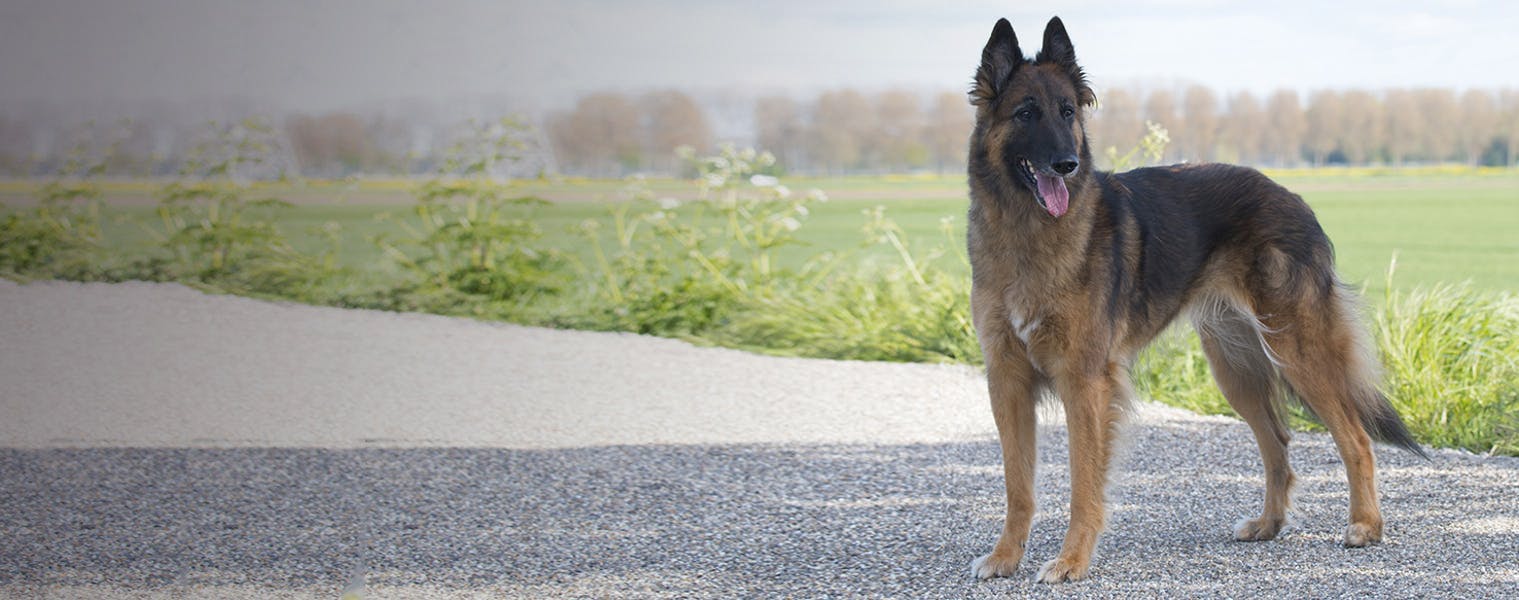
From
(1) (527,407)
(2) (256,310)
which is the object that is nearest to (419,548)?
(1) (527,407)

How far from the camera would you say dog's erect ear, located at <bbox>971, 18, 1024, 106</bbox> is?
362 cm

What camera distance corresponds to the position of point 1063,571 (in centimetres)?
379

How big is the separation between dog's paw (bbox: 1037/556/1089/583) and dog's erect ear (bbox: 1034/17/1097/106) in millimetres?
1308

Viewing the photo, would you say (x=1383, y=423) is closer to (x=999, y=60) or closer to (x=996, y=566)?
(x=996, y=566)

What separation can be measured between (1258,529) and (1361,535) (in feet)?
1.00

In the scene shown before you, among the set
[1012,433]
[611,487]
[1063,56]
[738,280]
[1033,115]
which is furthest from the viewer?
[738,280]

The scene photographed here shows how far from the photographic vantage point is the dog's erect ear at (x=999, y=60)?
11.9 feet

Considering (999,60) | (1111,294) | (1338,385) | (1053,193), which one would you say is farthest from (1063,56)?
(1338,385)

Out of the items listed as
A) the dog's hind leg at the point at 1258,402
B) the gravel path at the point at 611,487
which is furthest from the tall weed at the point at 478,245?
the dog's hind leg at the point at 1258,402

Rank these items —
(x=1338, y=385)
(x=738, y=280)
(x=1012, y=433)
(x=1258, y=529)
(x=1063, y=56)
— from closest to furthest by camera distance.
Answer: (x=1063, y=56) → (x=1012, y=433) → (x=1338, y=385) → (x=1258, y=529) → (x=738, y=280)

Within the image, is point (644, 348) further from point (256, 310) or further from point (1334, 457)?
point (1334, 457)

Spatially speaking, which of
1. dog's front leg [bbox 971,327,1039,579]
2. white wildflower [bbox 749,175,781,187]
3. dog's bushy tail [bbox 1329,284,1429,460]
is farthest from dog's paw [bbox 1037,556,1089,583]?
white wildflower [bbox 749,175,781,187]

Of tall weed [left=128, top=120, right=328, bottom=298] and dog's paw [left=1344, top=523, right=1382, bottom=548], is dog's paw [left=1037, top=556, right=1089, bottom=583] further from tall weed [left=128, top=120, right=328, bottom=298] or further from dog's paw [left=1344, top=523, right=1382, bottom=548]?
tall weed [left=128, top=120, right=328, bottom=298]

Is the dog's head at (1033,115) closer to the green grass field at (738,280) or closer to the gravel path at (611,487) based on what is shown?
the gravel path at (611,487)
